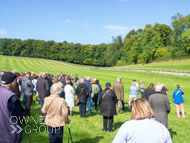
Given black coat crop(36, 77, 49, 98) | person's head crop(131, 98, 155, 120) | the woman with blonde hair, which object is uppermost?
person's head crop(131, 98, 155, 120)

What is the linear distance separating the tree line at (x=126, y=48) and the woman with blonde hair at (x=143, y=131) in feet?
236

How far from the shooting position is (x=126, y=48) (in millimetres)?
101000

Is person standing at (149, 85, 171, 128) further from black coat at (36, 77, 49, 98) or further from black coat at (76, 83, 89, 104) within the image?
black coat at (36, 77, 49, 98)

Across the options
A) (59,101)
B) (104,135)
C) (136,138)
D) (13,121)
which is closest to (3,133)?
(13,121)

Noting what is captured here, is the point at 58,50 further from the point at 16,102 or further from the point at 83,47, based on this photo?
the point at 16,102

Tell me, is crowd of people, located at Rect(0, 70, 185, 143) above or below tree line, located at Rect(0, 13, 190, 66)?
below

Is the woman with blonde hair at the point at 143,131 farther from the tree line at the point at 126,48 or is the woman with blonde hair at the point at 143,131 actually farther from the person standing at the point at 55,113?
the tree line at the point at 126,48

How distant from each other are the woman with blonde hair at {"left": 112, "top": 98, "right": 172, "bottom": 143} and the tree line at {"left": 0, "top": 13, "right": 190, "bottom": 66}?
71.9 meters

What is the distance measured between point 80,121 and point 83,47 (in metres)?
124

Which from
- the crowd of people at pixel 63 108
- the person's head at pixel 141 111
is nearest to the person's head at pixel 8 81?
the crowd of people at pixel 63 108

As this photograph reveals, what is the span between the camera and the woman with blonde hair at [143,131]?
8.66 ft

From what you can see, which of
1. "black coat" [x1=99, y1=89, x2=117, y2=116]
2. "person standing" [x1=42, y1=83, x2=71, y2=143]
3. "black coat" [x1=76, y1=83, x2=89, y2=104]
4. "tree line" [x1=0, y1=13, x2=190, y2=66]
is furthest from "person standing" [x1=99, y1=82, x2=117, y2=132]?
"tree line" [x1=0, y1=13, x2=190, y2=66]

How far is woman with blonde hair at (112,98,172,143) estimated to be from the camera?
2.64 m

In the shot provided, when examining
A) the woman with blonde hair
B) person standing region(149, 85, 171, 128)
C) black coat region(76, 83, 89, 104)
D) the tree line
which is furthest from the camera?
the tree line
